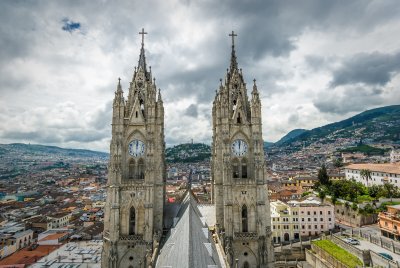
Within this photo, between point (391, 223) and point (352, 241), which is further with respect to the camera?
point (391, 223)

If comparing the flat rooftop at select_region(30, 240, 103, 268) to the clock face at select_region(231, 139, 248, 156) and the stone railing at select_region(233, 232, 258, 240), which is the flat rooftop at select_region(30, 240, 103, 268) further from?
the clock face at select_region(231, 139, 248, 156)

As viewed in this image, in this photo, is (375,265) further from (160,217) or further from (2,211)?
(2,211)

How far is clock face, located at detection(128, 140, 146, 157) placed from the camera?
112ft

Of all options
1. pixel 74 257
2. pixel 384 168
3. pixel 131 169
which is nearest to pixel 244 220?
pixel 131 169

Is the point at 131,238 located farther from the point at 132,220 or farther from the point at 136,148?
the point at 136,148

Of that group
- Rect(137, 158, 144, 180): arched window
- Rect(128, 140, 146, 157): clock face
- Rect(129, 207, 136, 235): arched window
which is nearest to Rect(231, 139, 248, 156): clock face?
Rect(128, 140, 146, 157): clock face

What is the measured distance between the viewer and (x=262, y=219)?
32.9 m

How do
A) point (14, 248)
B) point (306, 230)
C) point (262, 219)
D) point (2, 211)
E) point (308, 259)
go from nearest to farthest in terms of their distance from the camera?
point (262, 219) → point (308, 259) → point (14, 248) → point (306, 230) → point (2, 211)

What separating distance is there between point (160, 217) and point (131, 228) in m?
3.19

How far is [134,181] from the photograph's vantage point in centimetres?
3294

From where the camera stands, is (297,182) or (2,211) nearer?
(2,211)

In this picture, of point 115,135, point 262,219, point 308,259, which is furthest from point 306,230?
point 115,135

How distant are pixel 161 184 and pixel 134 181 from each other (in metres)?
2.92

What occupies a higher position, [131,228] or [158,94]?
[158,94]
